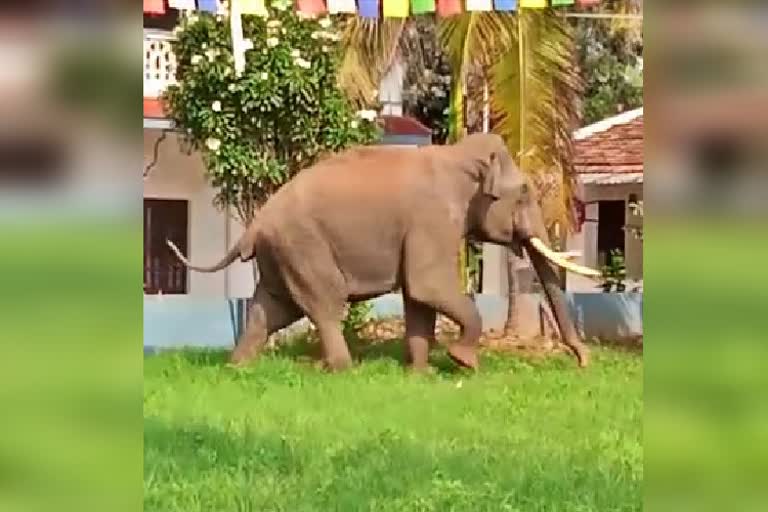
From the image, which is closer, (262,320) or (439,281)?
(439,281)

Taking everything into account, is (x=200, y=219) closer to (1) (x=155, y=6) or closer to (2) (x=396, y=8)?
(1) (x=155, y=6)

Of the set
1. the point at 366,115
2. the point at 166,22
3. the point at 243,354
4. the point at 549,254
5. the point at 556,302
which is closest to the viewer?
the point at 243,354

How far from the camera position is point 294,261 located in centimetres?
494

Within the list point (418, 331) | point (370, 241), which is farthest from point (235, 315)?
point (418, 331)

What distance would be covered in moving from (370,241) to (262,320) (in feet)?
1.86

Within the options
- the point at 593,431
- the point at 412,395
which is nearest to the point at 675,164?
the point at 593,431

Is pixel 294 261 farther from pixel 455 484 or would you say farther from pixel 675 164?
pixel 675 164

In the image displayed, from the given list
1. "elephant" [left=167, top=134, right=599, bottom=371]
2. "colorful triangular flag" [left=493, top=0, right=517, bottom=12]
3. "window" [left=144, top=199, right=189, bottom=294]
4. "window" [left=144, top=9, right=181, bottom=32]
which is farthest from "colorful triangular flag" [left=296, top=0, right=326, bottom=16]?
"window" [left=144, top=199, right=189, bottom=294]

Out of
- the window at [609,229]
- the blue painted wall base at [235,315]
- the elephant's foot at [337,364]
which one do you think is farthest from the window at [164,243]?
the window at [609,229]

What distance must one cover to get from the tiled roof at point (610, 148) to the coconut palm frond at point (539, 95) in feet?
1.23

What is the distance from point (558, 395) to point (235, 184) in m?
1.78

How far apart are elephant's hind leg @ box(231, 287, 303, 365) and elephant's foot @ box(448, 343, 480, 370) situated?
667 mm

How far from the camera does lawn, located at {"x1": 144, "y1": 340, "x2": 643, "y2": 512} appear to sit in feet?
10.6

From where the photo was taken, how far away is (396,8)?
3.60m
